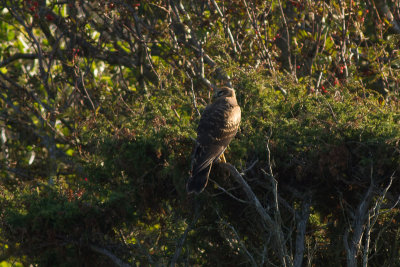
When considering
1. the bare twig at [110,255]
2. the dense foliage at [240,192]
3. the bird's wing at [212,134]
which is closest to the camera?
the dense foliage at [240,192]

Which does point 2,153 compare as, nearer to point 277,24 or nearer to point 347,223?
point 277,24

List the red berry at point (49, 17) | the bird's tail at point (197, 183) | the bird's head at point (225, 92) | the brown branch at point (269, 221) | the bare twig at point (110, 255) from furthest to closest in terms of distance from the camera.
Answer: the red berry at point (49, 17) → the bird's head at point (225, 92) → the bare twig at point (110, 255) → the bird's tail at point (197, 183) → the brown branch at point (269, 221)

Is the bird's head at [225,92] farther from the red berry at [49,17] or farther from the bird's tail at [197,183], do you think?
the red berry at [49,17]

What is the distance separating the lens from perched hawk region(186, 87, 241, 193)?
5578mm

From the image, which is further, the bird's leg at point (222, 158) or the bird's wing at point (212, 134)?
the bird's leg at point (222, 158)

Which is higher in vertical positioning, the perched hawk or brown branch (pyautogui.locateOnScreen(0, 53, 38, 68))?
the perched hawk

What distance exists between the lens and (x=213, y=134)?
5980mm

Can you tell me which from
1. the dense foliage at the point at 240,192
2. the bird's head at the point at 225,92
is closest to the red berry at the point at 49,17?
the dense foliage at the point at 240,192

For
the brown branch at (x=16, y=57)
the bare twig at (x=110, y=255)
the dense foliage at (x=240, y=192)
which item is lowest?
the brown branch at (x=16, y=57)

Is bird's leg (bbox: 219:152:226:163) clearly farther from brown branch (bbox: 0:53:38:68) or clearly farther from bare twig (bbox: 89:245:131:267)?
brown branch (bbox: 0:53:38:68)

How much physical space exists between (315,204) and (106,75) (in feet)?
18.6

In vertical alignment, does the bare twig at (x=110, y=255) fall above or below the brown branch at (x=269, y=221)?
below

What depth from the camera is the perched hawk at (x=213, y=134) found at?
220 inches

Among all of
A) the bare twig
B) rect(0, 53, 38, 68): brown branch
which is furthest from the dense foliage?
rect(0, 53, 38, 68): brown branch
